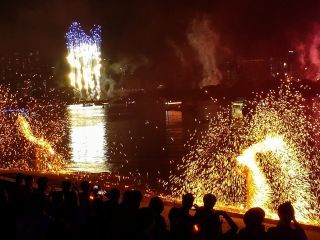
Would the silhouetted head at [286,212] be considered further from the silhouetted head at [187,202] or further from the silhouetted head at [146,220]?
the silhouetted head at [146,220]

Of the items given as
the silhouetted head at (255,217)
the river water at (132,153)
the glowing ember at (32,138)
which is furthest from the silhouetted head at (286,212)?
the river water at (132,153)

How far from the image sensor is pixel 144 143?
72000 millimetres

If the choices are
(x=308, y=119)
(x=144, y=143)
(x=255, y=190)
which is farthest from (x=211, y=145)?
(x=255, y=190)

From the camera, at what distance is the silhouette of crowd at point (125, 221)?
5137 mm

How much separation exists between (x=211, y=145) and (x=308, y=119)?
3905 centimetres

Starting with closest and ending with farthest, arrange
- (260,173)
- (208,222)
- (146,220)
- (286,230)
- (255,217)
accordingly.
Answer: (146,220) < (255,217) < (286,230) < (208,222) < (260,173)

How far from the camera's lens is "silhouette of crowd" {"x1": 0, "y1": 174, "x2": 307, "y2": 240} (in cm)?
514

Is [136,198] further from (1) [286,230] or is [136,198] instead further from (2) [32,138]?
(2) [32,138]

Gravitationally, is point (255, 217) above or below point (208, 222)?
above

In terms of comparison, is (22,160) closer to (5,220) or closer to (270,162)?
(270,162)

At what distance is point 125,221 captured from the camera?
5.15 m

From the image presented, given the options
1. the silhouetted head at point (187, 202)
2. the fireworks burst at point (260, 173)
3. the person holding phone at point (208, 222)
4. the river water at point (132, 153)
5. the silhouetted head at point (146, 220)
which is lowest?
the river water at point (132, 153)

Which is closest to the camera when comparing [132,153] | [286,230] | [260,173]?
[286,230]

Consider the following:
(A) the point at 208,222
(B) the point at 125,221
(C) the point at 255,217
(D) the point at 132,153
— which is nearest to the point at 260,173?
(A) the point at 208,222
